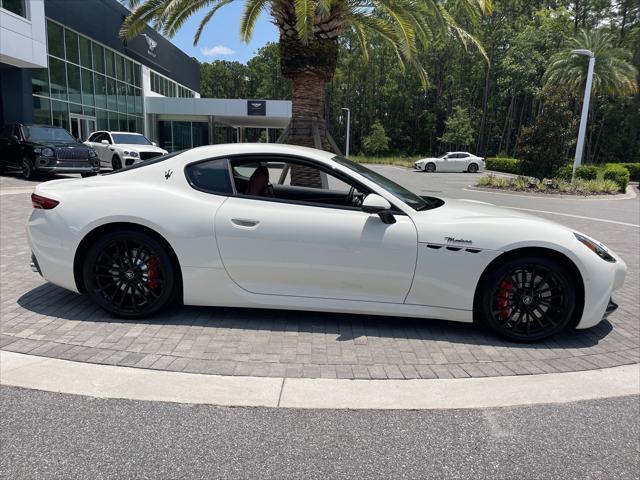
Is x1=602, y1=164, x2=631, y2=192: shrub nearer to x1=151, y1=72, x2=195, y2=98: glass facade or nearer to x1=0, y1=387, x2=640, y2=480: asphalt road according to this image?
x1=0, y1=387, x2=640, y2=480: asphalt road

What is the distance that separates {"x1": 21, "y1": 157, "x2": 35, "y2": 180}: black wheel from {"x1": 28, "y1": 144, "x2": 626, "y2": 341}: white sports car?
40.6ft

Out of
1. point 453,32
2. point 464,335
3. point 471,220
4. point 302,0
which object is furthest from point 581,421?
point 453,32

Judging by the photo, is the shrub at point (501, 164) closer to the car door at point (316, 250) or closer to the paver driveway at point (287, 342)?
the paver driveway at point (287, 342)

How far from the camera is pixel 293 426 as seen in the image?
8.41ft

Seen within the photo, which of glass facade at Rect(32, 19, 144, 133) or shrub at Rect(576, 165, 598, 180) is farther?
shrub at Rect(576, 165, 598, 180)

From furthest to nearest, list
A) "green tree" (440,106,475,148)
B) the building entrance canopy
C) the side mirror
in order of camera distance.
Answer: "green tree" (440,106,475,148), the building entrance canopy, the side mirror

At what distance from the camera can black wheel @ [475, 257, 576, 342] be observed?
364 cm

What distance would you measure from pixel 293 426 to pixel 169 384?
0.89 metres

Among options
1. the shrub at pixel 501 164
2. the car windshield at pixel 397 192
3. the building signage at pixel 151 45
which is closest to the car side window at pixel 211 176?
the car windshield at pixel 397 192

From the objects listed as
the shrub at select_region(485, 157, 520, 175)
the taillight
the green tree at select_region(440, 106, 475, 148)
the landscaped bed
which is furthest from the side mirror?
the green tree at select_region(440, 106, 475, 148)

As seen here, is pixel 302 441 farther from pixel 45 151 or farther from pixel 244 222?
pixel 45 151

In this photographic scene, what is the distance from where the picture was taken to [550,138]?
18500mm

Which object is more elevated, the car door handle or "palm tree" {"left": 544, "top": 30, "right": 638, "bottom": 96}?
"palm tree" {"left": 544, "top": 30, "right": 638, "bottom": 96}

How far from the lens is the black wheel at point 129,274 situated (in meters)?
3.80
